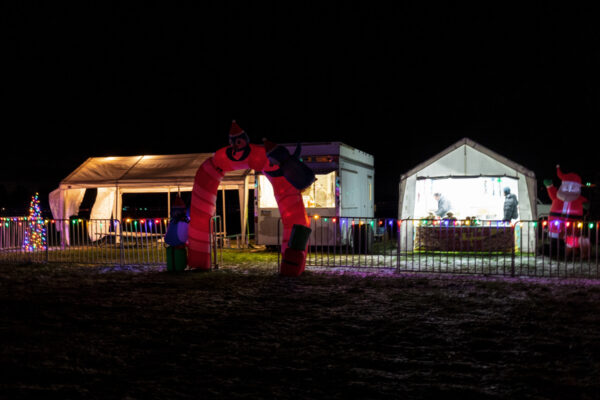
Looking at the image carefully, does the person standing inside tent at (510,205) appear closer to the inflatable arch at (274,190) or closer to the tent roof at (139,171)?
the inflatable arch at (274,190)

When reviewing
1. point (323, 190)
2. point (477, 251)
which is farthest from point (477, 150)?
point (323, 190)

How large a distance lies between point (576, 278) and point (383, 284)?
3.45 metres

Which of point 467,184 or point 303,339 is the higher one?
point 467,184

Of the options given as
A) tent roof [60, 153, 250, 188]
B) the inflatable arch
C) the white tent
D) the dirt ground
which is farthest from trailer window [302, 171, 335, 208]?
Answer: the dirt ground

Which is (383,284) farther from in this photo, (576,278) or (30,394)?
(30,394)

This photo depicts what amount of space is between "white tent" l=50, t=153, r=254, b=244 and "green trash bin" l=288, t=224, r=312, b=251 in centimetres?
618

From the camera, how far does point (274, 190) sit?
403 inches

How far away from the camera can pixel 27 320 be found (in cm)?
627

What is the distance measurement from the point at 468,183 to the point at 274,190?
727cm

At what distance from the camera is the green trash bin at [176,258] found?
1027 centimetres

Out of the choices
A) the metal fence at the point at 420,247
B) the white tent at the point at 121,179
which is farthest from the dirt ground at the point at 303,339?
the white tent at the point at 121,179

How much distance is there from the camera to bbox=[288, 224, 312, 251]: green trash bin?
949 cm

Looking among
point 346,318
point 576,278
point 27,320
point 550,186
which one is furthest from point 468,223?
point 27,320

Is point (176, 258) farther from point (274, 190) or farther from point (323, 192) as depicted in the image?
point (323, 192)
